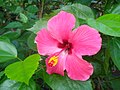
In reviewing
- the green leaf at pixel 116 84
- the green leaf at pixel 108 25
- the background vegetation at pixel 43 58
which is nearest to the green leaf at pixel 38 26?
the background vegetation at pixel 43 58

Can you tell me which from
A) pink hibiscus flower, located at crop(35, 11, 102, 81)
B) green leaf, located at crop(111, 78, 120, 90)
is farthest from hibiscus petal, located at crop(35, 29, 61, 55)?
green leaf, located at crop(111, 78, 120, 90)

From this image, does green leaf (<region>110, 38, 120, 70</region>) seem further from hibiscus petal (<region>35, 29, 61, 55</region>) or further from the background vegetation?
hibiscus petal (<region>35, 29, 61, 55</region>)

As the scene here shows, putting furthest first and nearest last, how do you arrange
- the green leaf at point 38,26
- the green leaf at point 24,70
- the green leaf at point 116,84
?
the green leaf at point 116,84
the green leaf at point 38,26
the green leaf at point 24,70

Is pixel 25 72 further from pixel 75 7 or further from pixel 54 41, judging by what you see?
pixel 75 7

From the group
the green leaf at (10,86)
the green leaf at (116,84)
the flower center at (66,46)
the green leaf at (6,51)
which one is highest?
the flower center at (66,46)

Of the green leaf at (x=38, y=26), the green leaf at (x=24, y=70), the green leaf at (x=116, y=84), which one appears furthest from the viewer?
the green leaf at (x=116, y=84)

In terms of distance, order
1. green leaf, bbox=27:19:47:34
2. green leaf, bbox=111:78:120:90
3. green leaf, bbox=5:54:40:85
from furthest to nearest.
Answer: green leaf, bbox=111:78:120:90 → green leaf, bbox=27:19:47:34 → green leaf, bbox=5:54:40:85

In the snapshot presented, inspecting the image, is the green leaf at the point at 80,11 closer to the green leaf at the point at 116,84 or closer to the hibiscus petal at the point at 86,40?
the hibiscus petal at the point at 86,40
